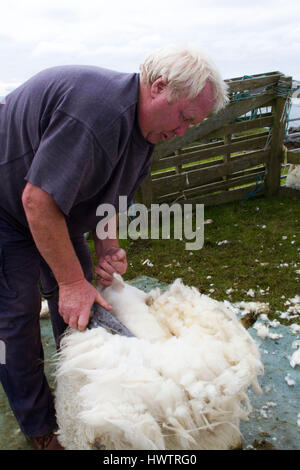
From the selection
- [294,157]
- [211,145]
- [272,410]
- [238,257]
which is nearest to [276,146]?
[294,157]

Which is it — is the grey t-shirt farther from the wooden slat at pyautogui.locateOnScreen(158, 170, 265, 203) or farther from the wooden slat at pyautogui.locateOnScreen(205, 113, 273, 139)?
the wooden slat at pyautogui.locateOnScreen(205, 113, 273, 139)

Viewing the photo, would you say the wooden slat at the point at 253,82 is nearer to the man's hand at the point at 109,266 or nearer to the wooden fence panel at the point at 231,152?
the wooden fence panel at the point at 231,152

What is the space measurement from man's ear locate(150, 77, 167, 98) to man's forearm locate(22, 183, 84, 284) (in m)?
0.54

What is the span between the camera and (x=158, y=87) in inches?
56.9

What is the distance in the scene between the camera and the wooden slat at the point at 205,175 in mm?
4953

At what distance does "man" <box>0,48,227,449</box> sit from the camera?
4.49 ft

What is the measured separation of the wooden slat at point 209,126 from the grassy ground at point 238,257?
0.97m

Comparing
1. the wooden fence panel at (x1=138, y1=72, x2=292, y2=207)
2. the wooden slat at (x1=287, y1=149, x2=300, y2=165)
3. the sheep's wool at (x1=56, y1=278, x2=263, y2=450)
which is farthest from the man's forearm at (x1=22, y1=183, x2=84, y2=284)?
the wooden slat at (x1=287, y1=149, x2=300, y2=165)

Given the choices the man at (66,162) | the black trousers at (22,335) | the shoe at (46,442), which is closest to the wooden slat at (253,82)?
the man at (66,162)

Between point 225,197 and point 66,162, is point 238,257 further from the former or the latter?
point 66,162

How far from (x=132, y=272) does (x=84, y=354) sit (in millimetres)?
2433

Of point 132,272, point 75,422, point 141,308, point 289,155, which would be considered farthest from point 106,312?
point 289,155

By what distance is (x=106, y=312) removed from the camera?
5.28 ft
